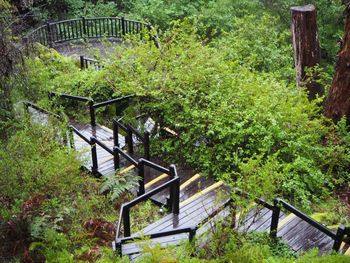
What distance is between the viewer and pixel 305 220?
18.1ft

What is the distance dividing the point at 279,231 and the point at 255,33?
9.52 metres

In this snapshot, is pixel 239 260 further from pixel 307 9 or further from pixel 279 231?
pixel 307 9

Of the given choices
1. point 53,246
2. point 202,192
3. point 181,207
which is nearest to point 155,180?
point 202,192

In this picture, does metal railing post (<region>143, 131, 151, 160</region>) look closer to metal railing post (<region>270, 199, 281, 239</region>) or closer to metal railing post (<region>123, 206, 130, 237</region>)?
metal railing post (<region>123, 206, 130, 237</region>)

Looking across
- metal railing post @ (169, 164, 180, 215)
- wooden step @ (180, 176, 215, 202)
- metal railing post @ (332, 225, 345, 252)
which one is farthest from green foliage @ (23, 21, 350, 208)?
metal railing post @ (332, 225, 345, 252)

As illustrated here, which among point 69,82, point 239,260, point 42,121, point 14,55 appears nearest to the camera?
point 239,260

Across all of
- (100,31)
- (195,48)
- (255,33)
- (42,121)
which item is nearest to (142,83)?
(195,48)

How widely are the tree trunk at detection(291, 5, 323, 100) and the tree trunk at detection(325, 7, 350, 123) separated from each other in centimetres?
102

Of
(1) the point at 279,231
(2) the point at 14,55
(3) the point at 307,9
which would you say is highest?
(3) the point at 307,9

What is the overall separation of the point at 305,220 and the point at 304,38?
6199mm

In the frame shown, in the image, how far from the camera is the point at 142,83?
362 inches

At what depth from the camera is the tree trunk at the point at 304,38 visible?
32.9 feet

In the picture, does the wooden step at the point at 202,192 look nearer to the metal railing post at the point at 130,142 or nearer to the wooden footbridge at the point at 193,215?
the wooden footbridge at the point at 193,215

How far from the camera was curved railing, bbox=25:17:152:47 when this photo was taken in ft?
52.3
